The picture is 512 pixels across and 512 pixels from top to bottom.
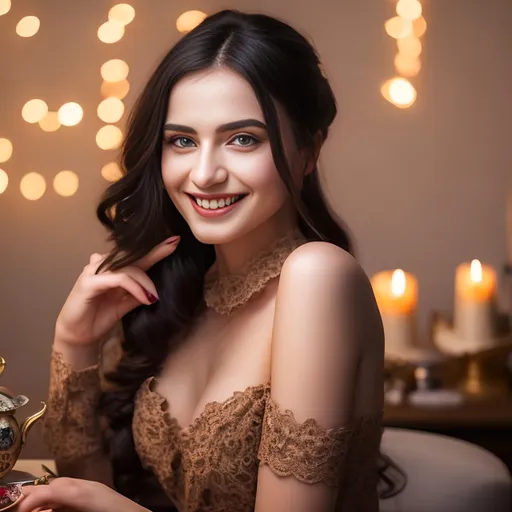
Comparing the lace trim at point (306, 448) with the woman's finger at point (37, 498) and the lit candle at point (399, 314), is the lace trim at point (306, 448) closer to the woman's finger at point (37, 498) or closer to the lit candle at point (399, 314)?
the woman's finger at point (37, 498)

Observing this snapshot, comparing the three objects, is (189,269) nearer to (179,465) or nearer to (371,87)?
(179,465)

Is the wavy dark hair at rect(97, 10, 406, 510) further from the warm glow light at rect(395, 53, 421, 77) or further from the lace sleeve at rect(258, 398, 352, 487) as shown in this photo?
the warm glow light at rect(395, 53, 421, 77)

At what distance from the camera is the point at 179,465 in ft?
3.34

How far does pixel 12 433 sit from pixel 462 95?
45.2 inches

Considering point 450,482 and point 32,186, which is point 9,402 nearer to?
point 450,482

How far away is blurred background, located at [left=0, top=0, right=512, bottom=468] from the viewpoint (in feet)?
4.74

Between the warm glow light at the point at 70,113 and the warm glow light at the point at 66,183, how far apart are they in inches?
3.3

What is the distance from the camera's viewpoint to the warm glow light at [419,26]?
1.66m

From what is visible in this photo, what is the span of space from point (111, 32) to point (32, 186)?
282mm

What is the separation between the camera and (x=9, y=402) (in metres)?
0.84

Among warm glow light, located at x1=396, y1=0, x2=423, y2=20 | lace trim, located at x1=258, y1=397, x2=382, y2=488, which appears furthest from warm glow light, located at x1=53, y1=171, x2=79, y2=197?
lace trim, located at x1=258, y1=397, x2=382, y2=488

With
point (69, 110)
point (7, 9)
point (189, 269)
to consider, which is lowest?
point (189, 269)

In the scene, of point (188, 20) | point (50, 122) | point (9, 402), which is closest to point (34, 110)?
point (50, 122)

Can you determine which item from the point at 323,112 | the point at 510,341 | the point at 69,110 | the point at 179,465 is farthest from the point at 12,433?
the point at 510,341
